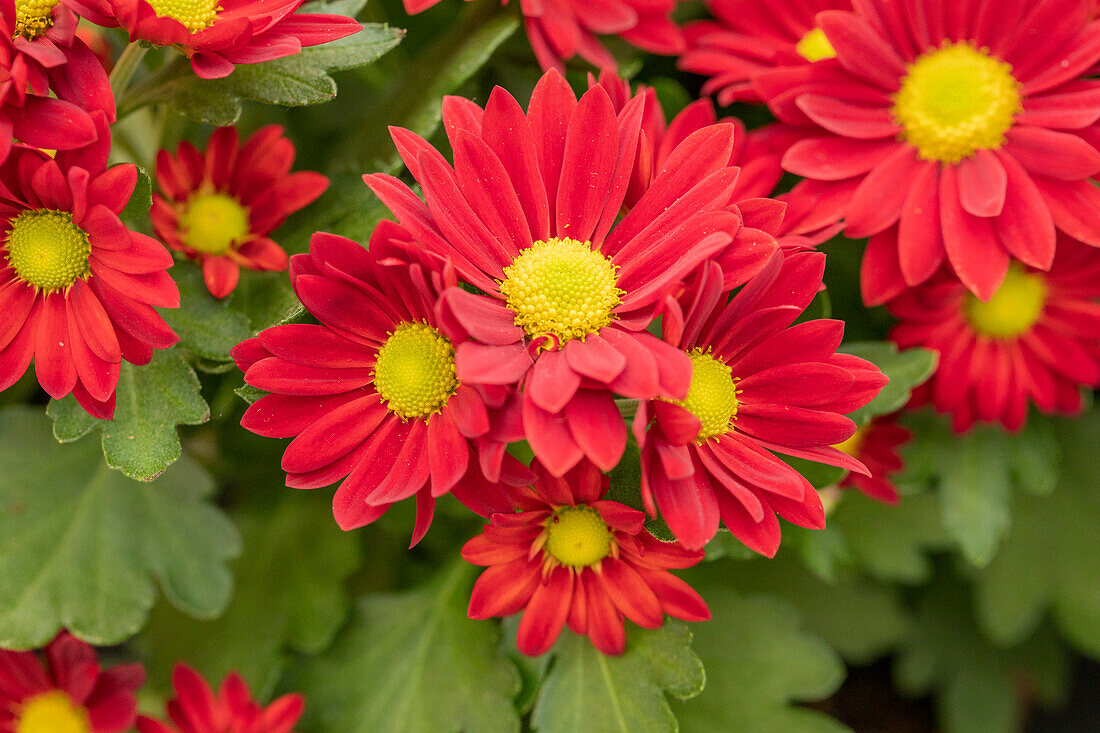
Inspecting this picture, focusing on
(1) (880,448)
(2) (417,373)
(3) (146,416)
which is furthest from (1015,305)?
(3) (146,416)

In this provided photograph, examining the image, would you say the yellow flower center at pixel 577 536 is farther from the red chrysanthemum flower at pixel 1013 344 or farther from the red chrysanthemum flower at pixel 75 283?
the red chrysanthemum flower at pixel 1013 344

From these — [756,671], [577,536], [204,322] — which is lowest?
[756,671]

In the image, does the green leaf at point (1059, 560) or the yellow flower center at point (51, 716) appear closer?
the yellow flower center at point (51, 716)

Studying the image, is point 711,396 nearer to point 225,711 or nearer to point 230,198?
point 230,198

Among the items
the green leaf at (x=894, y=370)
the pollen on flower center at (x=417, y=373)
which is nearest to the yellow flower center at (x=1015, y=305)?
the green leaf at (x=894, y=370)

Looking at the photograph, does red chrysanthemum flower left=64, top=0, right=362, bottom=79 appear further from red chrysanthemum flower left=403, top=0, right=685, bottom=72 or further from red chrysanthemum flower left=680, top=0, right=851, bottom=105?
red chrysanthemum flower left=680, top=0, right=851, bottom=105
